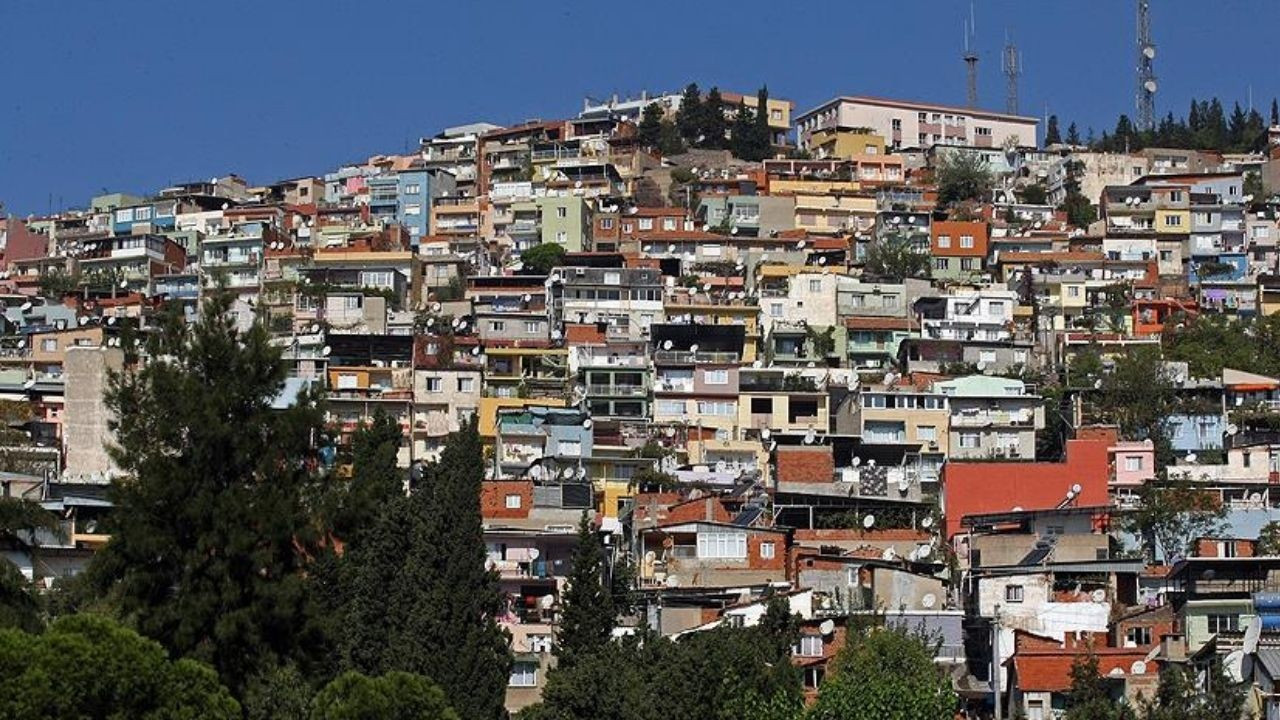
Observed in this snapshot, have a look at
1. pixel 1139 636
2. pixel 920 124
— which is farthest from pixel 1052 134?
pixel 1139 636

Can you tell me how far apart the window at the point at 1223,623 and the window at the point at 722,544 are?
35.6 ft

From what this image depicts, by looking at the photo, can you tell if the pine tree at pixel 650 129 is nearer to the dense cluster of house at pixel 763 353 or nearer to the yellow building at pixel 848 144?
the dense cluster of house at pixel 763 353

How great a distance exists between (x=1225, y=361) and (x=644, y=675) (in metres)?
35.5

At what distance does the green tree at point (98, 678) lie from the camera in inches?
1162

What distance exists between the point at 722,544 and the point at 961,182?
165 feet

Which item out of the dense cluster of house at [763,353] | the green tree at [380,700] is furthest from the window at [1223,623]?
the green tree at [380,700]

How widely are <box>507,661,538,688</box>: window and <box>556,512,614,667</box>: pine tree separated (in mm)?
2962

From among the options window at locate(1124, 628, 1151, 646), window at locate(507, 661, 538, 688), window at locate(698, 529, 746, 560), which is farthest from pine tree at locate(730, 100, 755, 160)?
window at locate(1124, 628, 1151, 646)

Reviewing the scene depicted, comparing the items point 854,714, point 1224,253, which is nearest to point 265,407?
point 854,714

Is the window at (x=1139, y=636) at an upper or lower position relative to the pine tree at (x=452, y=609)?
lower

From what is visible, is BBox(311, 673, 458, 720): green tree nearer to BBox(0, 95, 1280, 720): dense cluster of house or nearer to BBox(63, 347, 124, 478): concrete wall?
BBox(0, 95, 1280, 720): dense cluster of house

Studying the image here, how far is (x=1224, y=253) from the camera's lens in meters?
90.6

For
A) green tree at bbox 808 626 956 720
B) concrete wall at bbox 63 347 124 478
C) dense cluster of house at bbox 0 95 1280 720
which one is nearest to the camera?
green tree at bbox 808 626 956 720

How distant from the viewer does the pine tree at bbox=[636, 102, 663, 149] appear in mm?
111938
